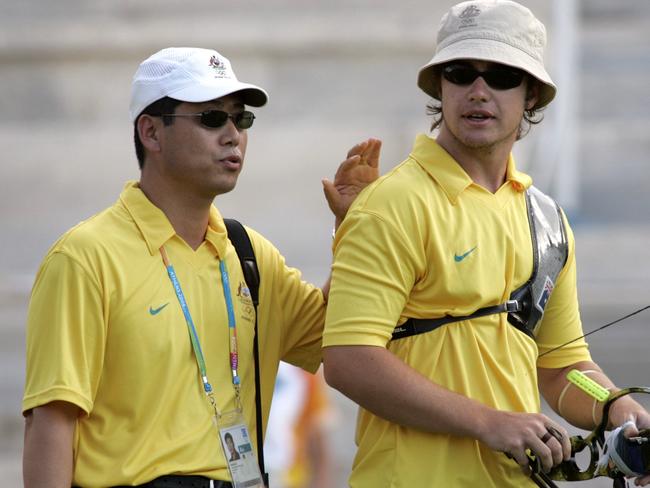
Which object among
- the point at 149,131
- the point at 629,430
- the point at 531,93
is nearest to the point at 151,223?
the point at 149,131

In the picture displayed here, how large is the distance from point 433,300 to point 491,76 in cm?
64

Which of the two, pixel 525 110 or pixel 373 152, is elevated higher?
pixel 525 110

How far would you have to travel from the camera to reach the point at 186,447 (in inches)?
162

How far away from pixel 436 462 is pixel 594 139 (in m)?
12.1

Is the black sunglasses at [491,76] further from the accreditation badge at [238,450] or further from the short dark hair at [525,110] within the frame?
the accreditation badge at [238,450]

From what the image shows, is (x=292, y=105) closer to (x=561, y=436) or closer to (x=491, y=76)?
(x=491, y=76)

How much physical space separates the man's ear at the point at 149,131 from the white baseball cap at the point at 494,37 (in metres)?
0.79

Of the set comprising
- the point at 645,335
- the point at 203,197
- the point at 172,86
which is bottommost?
the point at 645,335

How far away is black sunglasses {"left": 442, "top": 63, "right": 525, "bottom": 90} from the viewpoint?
4141mm

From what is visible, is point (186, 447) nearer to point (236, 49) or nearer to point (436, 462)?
point (436, 462)

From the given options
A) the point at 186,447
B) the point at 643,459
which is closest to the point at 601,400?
the point at 643,459

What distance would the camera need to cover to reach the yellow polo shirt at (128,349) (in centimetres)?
402

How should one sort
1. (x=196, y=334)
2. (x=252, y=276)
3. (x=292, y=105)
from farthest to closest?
(x=292, y=105)
(x=252, y=276)
(x=196, y=334)

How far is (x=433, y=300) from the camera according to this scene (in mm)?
4039
